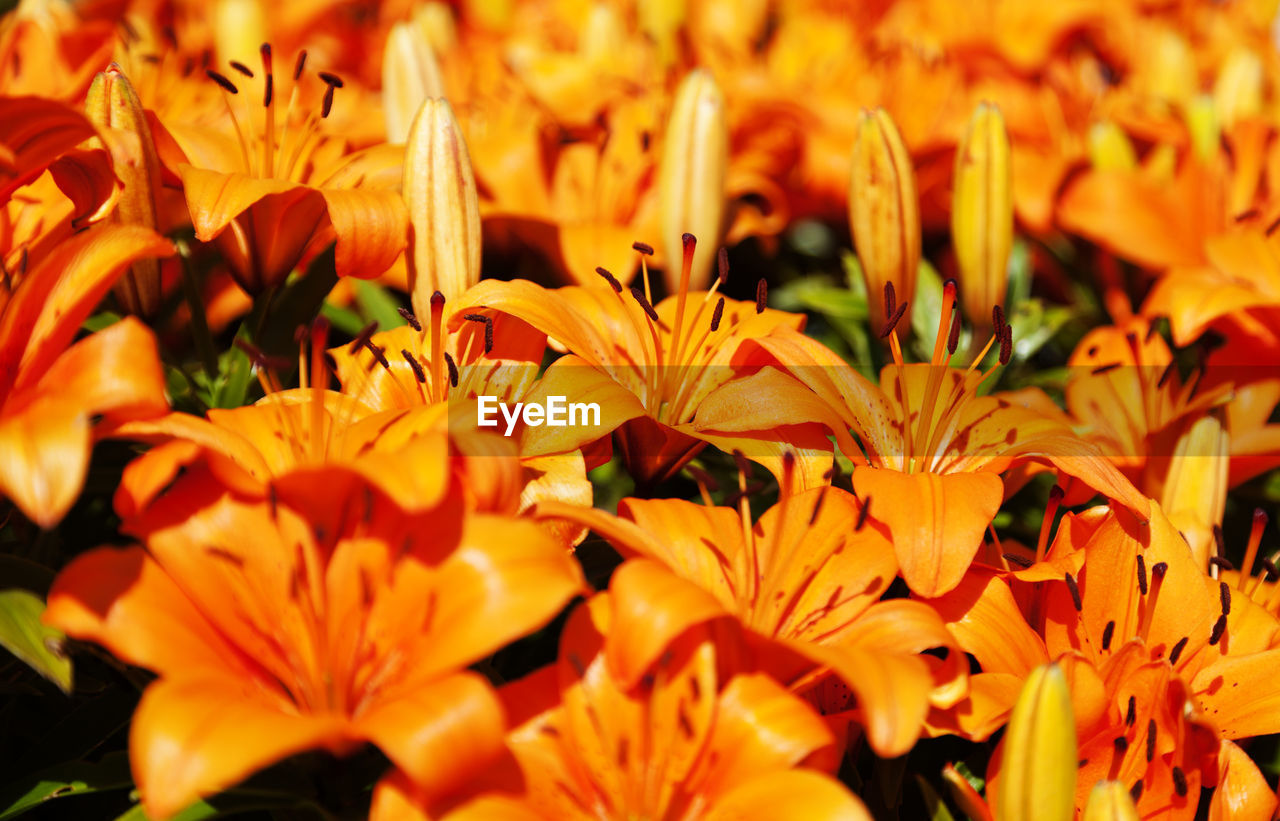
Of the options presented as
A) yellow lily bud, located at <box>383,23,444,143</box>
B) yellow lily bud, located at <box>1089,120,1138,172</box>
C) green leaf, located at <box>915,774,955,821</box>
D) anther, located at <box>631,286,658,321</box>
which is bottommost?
green leaf, located at <box>915,774,955,821</box>

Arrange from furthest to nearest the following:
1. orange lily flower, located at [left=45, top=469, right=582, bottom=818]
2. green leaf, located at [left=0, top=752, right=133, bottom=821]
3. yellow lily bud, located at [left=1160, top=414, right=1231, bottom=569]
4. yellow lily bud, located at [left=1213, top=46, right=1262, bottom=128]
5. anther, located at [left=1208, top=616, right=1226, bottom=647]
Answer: yellow lily bud, located at [left=1213, top=46, right=1262, bottom=128] < yellow lily bud, located at [left=1160, top=414, right=1231, bottom=569] < anther, located at [left=1208, top=616, right=1226, bottom=647] < green leaf, located at [left=0, top=752, right=133, bottom=821] < orange lily flower, located at [left=45, top=469, right=582, bottom=818]

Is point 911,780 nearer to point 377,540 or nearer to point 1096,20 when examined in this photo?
point 377,540

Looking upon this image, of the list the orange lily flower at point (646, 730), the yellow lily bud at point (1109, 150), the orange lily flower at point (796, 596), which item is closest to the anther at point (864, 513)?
the orange lily flower at point (796, 596)

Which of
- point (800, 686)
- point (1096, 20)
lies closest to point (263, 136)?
point (800, 686)

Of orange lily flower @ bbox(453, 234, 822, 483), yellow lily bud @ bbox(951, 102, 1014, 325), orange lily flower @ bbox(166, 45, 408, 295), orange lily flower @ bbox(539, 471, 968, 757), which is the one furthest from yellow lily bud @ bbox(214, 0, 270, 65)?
orange lily flower @ bbox(539, 471, 968, 757)

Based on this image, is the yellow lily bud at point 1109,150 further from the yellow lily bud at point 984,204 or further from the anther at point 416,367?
the anther at point 416,367

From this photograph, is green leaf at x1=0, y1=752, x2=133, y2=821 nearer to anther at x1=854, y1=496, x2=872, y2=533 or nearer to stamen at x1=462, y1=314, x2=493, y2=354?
stamen at x1=462, y1=314, x2=493, y2=354

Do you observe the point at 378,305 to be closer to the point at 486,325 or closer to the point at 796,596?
the point at 486,325
